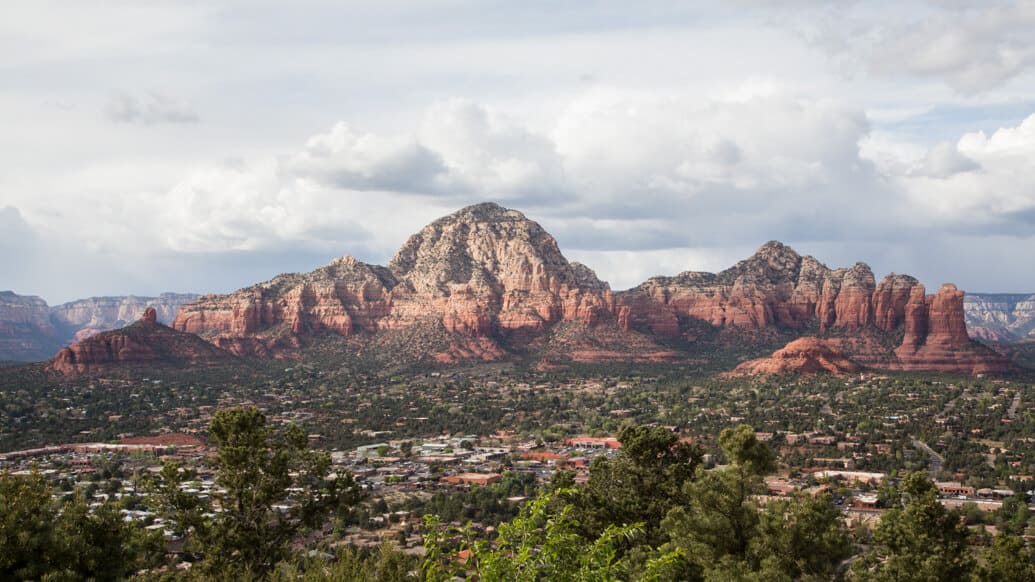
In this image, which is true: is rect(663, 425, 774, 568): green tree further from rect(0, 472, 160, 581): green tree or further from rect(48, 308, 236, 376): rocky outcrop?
rect(48, 308, 236, 376): rocky outcrop

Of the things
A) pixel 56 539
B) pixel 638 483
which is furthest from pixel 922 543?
pixel 56 539

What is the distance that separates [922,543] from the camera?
27.1 metres

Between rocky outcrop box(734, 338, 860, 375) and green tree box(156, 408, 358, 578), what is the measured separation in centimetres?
12577

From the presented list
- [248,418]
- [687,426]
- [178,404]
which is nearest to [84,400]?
[178,404]

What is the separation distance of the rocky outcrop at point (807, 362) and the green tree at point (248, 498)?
12577 cm

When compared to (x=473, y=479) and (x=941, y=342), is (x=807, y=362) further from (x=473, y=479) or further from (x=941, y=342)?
(x=473, y=479)

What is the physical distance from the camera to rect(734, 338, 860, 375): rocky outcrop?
144 m

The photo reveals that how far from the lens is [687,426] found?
10831 cm

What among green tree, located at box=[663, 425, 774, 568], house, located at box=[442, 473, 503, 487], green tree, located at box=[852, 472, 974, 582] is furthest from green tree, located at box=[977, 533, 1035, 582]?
house, located at box=[442, 473, 503, 487]

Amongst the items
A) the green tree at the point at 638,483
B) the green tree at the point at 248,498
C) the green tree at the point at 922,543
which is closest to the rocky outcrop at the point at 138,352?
the green tree at the point at 248,498

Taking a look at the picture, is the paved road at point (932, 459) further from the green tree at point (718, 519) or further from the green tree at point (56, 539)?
the green tree at point (56, 539)

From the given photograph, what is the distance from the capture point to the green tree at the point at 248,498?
1094 inches

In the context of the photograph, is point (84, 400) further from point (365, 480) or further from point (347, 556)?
point (347, 556)

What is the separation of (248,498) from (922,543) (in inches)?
905
